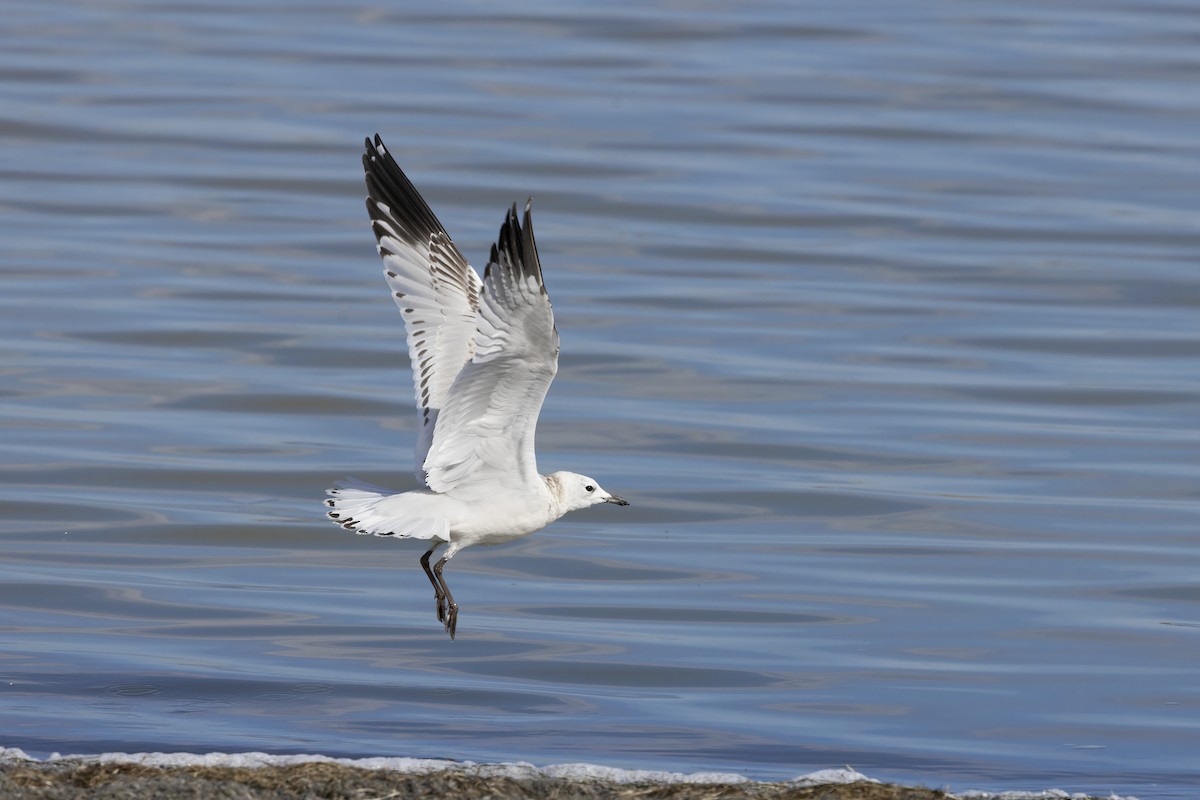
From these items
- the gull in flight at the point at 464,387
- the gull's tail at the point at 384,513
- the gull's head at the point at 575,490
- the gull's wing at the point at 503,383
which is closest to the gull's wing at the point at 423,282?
the gull in flight at the point at 464,387

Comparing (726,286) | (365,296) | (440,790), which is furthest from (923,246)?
(440,790)

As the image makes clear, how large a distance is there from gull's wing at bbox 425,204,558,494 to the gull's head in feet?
1.03

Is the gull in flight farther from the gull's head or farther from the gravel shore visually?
the gravel shore

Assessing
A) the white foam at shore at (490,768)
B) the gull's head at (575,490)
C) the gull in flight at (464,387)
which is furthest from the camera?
the gull's head at (575,490)

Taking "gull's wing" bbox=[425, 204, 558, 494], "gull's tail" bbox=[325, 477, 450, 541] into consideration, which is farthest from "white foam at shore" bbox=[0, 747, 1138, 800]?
"gull's wing" bbox=[425, 204, 558, 494]

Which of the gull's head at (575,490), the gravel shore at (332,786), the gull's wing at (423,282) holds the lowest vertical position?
the gravel shore at (332,786)

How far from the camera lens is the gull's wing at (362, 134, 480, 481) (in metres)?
10.2

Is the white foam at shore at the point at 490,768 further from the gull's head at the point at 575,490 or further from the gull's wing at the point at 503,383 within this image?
the gull's head at the point at 575,490

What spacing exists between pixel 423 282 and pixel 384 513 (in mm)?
1507

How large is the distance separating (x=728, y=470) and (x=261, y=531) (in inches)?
139

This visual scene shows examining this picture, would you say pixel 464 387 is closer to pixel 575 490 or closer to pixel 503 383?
pixel 503 383

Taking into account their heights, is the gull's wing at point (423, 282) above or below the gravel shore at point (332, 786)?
above

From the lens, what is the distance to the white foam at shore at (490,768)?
795 cm

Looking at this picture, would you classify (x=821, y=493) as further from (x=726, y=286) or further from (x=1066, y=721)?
(x=726, y=286)
